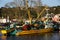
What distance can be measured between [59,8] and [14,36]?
2297 inches

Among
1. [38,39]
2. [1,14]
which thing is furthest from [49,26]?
[1,14]

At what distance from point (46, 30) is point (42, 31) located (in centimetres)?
114

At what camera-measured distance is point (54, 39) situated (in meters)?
32.6

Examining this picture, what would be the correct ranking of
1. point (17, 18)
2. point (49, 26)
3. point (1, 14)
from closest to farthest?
1. point (49, 26)
2. point (17, 18)
3. point (1, 14)

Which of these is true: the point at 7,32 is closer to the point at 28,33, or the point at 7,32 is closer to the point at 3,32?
the point at 3,32

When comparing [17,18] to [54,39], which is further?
[17,18]

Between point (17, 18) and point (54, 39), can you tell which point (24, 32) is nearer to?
point (54, 39)

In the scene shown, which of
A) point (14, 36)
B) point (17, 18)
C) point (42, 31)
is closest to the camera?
point (14, 36)

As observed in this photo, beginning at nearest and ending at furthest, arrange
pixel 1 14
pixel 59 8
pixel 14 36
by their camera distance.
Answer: pixel 14 36 < pixel 1 14 < pixel 59 8

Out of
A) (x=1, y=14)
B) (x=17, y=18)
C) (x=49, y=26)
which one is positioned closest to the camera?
(x=49, y=26)

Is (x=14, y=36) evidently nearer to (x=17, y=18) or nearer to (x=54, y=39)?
(x=54, y=39)

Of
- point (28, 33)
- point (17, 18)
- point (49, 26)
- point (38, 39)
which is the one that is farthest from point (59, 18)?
point (38, 39)

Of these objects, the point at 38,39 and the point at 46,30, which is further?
the point at 46,30

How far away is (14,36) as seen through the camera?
129ft
